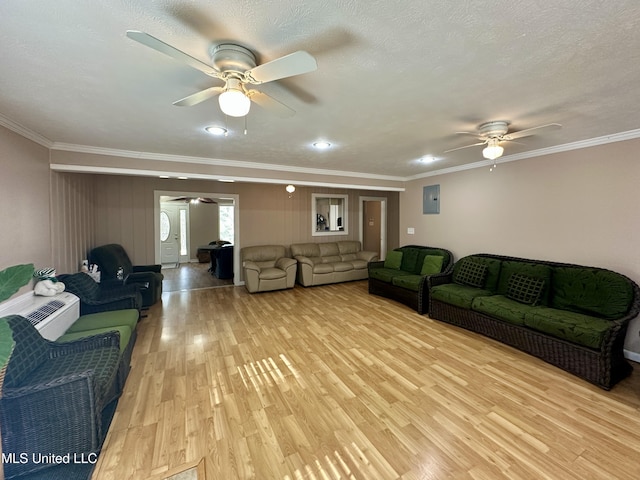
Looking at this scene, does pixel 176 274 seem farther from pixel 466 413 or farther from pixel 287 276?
pixel 466 413

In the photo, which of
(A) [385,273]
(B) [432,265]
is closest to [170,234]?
(A) [385,273]

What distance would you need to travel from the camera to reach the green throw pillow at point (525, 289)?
3.27 meters

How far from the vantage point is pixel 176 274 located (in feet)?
24.2

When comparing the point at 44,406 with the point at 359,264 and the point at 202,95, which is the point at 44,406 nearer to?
the point at 202,95

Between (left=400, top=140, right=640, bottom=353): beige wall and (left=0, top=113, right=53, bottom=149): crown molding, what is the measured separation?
5.91 meters

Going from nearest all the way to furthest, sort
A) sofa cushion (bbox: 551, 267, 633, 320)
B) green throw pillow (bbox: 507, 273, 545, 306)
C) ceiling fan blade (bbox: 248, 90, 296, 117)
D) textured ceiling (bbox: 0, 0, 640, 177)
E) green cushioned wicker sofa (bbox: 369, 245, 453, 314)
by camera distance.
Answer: textured ceiling (bbox: 0, 0, 640, 177)
ceiling fan blade (bbox: 248, 90, 296, 117)
sofa cushion (bbox: 551, 267, 633, 320)
green throw pillow (bbox: 507, 273, 545, 306)
green cushioned wicker sofa (bbox: 369, 245, 453, 314)

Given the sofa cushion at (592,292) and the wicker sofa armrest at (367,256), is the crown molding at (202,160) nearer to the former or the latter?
the wicker sofa armrest at (367,256)

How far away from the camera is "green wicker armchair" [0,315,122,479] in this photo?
155cm

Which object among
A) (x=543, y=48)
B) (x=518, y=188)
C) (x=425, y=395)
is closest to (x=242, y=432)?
(x=425, y=395)

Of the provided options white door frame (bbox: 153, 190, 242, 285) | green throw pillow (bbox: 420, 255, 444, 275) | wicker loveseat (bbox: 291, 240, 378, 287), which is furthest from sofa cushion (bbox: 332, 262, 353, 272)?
white door frame (bbox: 153, 190, 242, 285)

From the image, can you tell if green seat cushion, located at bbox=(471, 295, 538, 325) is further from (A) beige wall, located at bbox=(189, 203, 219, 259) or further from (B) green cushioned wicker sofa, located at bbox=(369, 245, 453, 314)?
(A) beige wall, located at bbox=(189, 203, 219, 259)

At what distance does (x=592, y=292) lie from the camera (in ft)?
9.69

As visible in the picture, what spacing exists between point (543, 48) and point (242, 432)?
3.07 metres

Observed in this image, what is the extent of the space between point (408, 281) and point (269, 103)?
12.2 ft
